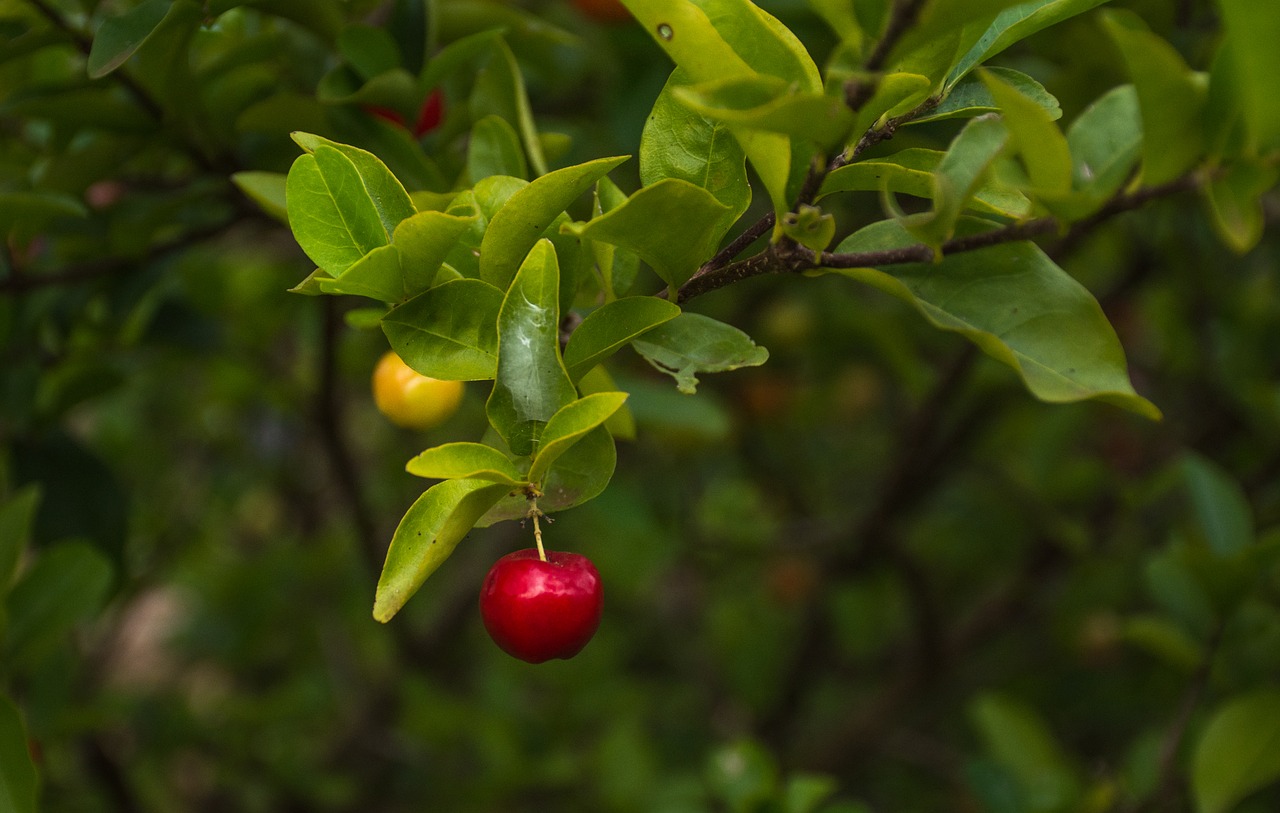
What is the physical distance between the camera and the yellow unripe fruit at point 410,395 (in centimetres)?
79

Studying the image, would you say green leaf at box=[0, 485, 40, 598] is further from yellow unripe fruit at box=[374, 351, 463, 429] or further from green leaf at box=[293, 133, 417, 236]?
green leaf at box=[293, 133, 417, 236]

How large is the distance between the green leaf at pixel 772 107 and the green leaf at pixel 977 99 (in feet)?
0.46

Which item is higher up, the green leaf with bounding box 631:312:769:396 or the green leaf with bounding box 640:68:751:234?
the green leaf with bounding box 640:68:751:234

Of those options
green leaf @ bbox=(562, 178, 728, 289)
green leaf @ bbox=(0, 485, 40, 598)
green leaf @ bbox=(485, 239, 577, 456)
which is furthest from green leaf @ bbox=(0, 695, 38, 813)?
green leaf @ bbox=(562, 178, 728, 289)

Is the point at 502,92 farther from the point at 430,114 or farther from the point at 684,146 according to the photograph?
the point at 684,146

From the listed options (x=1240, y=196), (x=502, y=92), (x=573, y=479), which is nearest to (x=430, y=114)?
(x=502, y=92)

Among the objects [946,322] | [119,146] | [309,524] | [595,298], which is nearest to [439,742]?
[309,524]

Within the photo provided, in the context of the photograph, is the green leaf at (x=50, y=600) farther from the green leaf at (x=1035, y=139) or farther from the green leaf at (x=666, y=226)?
the green leaf at (x=1035, y=139)

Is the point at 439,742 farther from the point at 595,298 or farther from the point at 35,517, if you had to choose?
the point at 595,298

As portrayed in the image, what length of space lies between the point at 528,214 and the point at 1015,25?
0.34 m

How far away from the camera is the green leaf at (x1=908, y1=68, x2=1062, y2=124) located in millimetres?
682

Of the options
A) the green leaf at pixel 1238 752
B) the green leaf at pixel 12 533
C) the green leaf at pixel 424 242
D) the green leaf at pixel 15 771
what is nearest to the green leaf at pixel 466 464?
the green leaf at pixel 424 242

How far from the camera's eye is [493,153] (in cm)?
81

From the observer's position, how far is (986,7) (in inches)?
20.9
